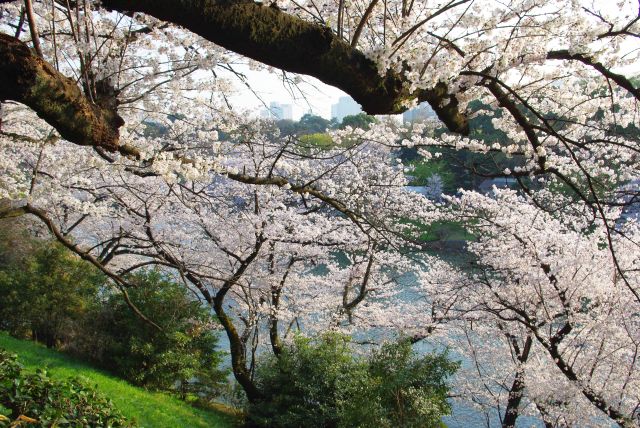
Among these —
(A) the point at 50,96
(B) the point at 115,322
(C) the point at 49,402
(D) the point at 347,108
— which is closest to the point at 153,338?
(B) the point at 115,322

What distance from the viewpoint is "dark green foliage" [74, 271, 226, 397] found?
28.6ft

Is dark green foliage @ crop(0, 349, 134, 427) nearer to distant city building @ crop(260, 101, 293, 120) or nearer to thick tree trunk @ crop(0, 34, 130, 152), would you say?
thick tree trunk @ crop(0, 34, 130, 152)

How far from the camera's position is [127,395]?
7.64m

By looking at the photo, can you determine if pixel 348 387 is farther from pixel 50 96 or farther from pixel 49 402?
pixel 50 96

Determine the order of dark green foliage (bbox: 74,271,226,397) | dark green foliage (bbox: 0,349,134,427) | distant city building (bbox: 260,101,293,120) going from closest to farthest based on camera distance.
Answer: dark green foliage (bbox: 0,349,134,427) < distant city building (bbox: 260,101,293,120) < dark green foliage (bbox: 74,271,226,397)

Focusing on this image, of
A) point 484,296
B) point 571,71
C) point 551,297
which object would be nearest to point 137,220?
point 484,296

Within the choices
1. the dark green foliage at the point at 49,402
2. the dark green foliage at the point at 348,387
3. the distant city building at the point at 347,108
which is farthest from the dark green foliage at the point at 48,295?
the distant city building at the point at 347,108

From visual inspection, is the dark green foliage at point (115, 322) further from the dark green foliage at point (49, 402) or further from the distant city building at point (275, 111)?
the dark green foliage at point (49, 402)

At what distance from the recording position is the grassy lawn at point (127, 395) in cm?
692

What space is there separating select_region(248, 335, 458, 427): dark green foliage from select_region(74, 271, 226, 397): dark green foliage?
1625 mm

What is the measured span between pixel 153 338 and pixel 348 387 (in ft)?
11.9

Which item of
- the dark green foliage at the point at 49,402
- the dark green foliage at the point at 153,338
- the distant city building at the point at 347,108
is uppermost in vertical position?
the distant city building at the point at 347,108

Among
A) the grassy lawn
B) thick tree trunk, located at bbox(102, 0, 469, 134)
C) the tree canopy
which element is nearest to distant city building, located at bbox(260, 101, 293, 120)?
the tree canopy

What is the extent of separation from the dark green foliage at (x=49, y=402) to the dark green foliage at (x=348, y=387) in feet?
12.9
